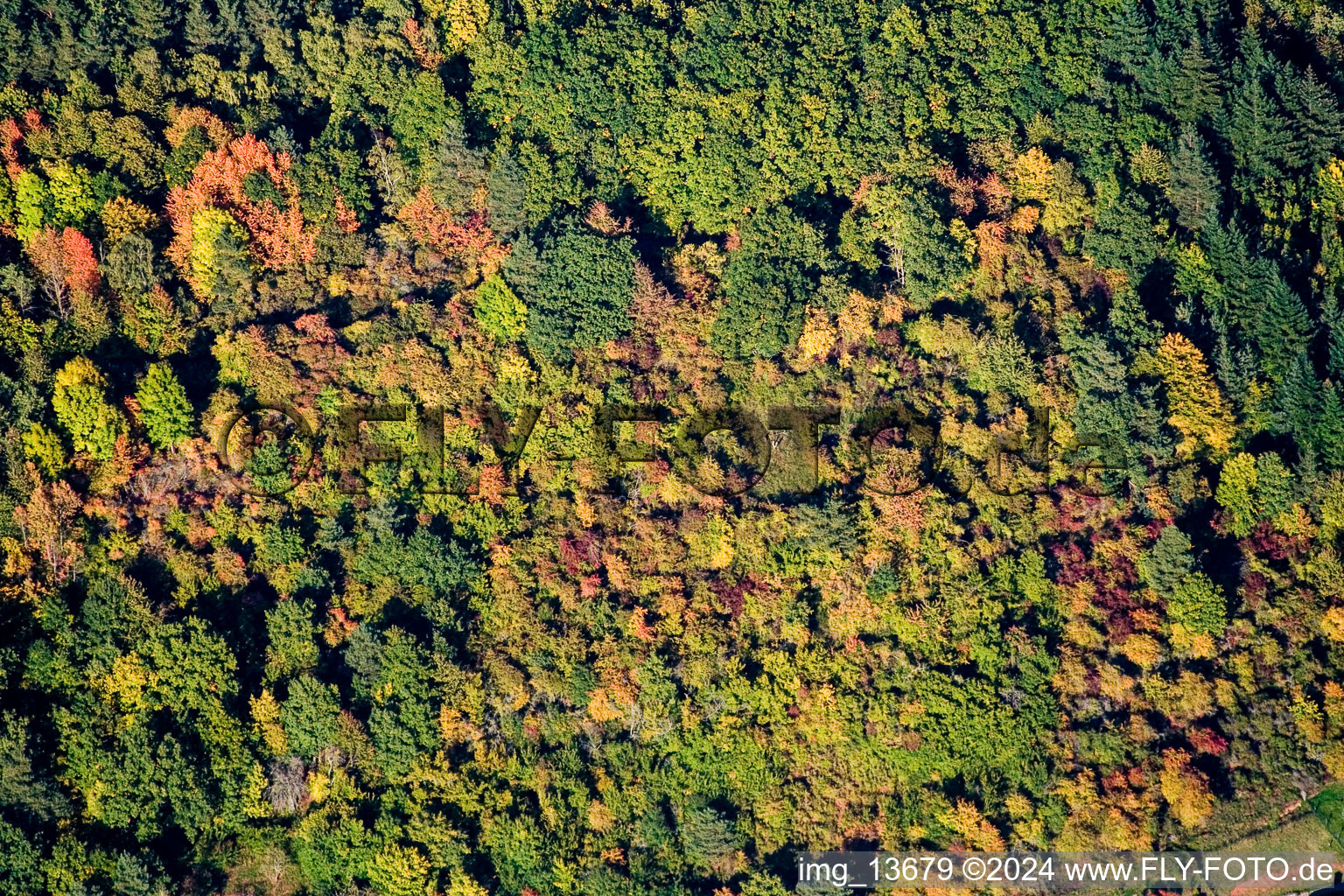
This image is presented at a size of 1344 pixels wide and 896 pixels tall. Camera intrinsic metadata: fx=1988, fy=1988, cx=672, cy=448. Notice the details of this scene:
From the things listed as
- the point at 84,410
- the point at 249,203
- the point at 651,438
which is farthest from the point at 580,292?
the point at 84,410

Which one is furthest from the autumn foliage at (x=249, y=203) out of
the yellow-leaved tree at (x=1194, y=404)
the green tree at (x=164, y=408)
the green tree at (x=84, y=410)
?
the yellow-leaved tree at (x=1194, y=404)

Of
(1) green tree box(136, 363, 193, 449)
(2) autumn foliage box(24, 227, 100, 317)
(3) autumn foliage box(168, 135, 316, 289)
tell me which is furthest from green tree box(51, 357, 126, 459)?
(3) autumn foliage box(168, 135, 316, 289)

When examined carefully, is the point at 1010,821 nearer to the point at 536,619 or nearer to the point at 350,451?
the point at 536,619

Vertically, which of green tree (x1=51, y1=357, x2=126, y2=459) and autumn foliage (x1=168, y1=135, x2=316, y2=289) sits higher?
autumn foliage (x1=168, y1=135, x2=316, y2=289)

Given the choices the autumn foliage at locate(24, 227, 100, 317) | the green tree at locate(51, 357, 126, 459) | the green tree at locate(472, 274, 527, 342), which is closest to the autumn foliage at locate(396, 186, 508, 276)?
the green tree at locate(472, 274, 527, 342)

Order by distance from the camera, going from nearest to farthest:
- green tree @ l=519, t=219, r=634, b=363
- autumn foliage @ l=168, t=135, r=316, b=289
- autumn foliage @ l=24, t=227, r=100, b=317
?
1. autumn foliage @ l=24, t=227, r=100, b=317
2. autumn foliage @ l=168, t=135, r=316, b=289
3. green tree @ l=519, t=219, r=634, b=363

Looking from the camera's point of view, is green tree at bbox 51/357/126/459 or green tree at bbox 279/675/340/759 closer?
green tree at bbox 279/675/340/759

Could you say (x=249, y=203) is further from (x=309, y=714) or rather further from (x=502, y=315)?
(x=309, y=714)

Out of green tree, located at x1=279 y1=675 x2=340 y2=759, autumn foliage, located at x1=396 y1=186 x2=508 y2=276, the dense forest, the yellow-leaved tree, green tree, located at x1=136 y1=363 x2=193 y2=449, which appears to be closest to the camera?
the dense forest

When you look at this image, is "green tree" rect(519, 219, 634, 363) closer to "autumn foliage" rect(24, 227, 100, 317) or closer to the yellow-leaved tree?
"autumn foliage" rect(24, 227, 100, 317)

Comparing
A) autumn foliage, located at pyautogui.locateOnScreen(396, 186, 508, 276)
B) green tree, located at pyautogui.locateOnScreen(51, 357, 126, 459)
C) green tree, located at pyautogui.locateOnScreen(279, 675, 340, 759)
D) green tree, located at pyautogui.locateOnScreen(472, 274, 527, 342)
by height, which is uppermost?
autumn foliage, located at pyautogui.locateOnScreen(396, 186, 508, 276)
